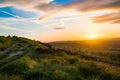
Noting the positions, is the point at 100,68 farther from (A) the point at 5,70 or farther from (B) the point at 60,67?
(A) the point at 5,70

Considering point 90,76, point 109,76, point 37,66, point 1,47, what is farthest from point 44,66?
point 1,47

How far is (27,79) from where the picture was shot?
13102 mm

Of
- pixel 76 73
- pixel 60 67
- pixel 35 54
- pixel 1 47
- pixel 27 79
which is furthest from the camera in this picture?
pixel 1 47

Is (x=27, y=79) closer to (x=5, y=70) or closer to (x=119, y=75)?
(x=5, y=70)

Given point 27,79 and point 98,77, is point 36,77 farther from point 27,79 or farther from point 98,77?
point 98,77

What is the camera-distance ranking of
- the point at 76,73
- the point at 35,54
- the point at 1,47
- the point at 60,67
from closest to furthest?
the point at 76,73, the point at 60,67, the point at 35,54, the point at 1,47

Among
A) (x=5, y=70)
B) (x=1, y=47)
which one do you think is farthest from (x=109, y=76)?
(x=1, y=47)

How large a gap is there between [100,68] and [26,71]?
466 centimetres

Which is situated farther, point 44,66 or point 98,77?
point 44,66

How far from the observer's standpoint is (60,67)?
1498 centimetres

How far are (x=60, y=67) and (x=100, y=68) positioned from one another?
2556 mm

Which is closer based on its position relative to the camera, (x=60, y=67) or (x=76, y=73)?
(x=76, y=73)

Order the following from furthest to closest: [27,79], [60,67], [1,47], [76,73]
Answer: [1,47] → [60,67] → [76,73] → [27,79]

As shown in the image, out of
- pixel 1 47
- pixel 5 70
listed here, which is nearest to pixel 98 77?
pixel 5 70
